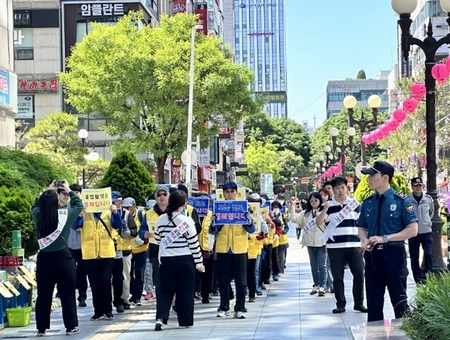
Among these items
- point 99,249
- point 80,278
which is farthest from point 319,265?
point 99,249

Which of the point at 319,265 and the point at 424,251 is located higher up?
the point at 424,251

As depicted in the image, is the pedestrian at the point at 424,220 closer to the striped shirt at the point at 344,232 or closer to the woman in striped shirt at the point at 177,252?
the striped shirt at the point at 344,232

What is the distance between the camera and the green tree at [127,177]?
73.2ft

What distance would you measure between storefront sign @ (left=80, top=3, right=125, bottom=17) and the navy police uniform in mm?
40041

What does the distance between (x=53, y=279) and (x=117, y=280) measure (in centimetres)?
314

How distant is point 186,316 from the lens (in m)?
12.5

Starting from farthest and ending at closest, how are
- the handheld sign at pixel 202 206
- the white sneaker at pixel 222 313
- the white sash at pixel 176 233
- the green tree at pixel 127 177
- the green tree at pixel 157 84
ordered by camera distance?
the green tree at pixel 157 84, the green tree at pixel 127 177, the handheld sign at pixel 202 206, the white sneaker at pixel 222 313, the white sash at pixel 176 233

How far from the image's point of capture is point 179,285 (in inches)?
483

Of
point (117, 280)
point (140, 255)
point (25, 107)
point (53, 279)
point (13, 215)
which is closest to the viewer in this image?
point (53, 279)

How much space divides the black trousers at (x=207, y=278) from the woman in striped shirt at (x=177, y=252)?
399 centimetres

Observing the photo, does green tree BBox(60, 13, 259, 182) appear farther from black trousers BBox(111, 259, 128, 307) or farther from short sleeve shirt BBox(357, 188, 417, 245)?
short sleeve shirt BBox(357, 188, 417, 245)

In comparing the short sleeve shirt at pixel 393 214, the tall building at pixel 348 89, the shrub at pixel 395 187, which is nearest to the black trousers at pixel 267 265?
the shrub at pixel 395 187

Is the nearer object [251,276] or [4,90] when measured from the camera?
[251,276]

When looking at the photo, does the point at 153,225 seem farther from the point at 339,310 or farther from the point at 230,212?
the point at 339,310
